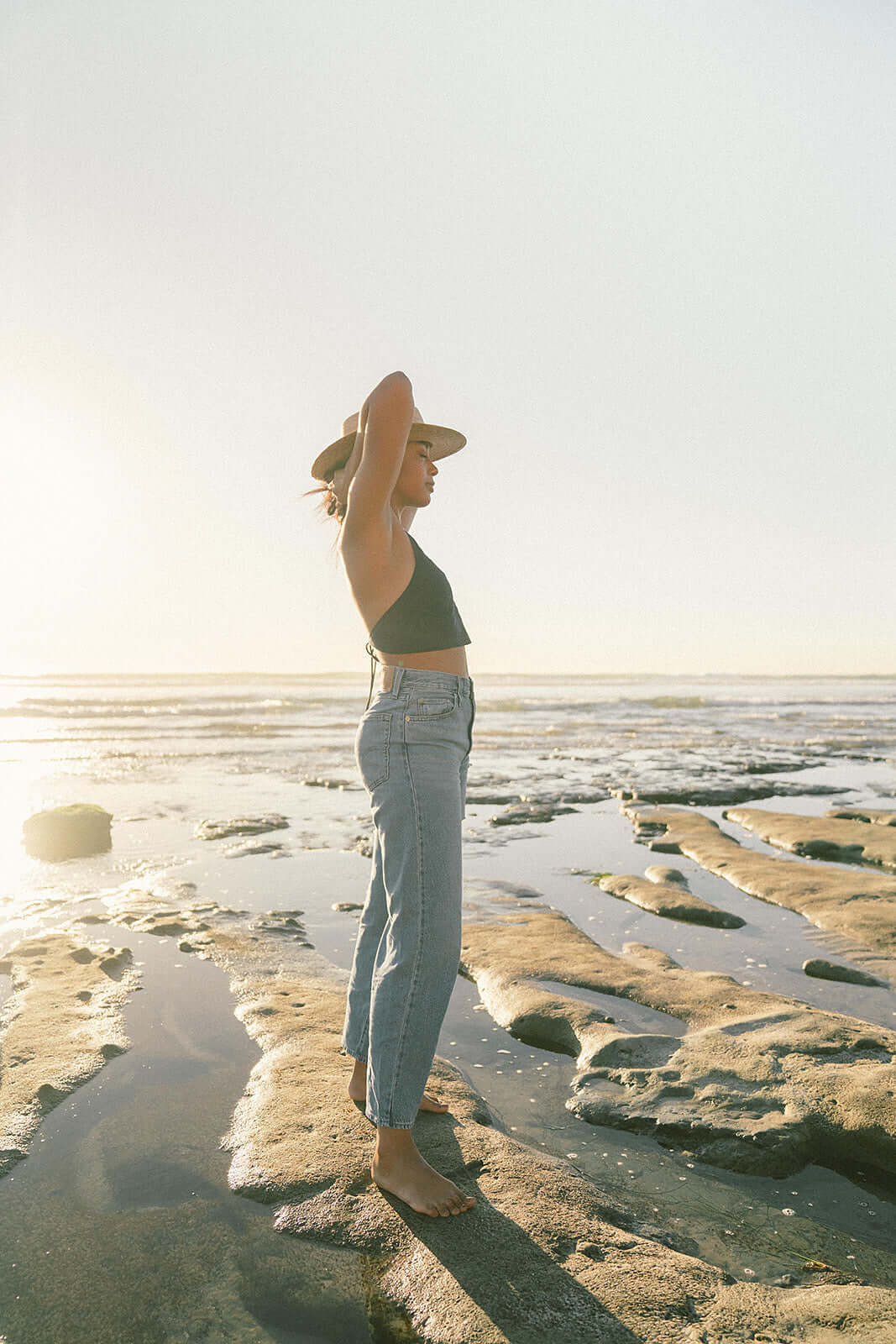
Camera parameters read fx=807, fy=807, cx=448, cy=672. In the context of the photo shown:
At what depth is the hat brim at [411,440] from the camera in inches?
110

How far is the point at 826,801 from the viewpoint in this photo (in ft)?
34.3

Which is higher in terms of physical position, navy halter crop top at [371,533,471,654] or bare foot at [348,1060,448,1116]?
navy halter crop top at [371,533,471,654]

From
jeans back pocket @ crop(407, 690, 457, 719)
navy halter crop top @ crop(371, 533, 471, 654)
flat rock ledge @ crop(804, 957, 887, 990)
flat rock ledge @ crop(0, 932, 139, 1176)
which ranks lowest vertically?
flat rock ledge @ crop(804, 957, 887, 990)

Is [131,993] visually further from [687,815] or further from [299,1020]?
[687,815]

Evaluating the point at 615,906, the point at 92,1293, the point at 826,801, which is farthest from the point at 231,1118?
the point at 826,801

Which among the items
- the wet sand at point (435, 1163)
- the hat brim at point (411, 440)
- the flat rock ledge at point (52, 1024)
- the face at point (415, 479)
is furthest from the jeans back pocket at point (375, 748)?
the flat rock ledge at point (52, 1024)

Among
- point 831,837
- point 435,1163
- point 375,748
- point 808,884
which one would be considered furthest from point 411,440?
point 831,837

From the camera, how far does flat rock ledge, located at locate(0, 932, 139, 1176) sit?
288cm

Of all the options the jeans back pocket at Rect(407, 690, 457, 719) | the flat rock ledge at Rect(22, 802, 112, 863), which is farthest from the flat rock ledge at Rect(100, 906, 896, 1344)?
the flat rock ledge at Rect(22, 802, 112, 863)

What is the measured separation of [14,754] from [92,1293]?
56.5ft

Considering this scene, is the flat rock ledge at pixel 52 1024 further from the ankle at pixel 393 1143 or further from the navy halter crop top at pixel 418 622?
the navy halter crop top at pixel 418 622

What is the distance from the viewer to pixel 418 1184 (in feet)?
7.61

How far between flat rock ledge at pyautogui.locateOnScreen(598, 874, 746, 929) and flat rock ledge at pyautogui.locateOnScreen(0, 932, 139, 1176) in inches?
134

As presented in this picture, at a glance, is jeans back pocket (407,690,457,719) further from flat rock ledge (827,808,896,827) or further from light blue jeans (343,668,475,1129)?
flat rock ledge (827,808,896,827)
